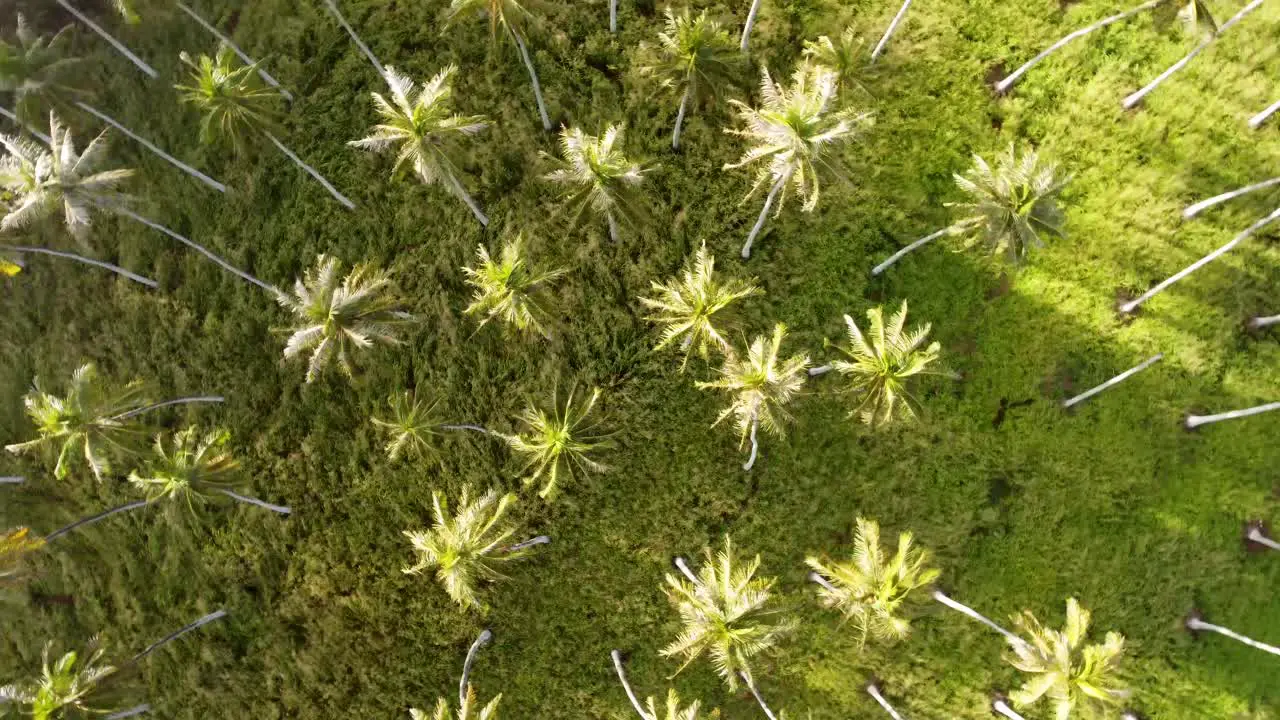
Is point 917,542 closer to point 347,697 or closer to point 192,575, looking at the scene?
point 347,697

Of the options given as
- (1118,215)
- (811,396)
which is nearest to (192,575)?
(811,396)

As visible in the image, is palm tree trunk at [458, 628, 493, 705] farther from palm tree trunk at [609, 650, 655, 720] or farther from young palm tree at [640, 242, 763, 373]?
young palm tree at [640, 242, 763, 373]

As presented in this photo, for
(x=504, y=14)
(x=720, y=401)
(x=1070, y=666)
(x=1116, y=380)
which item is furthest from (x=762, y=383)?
(x=504, y=14)

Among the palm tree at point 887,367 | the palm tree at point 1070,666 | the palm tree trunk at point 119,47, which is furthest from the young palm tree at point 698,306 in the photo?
the palm tree trunk at point 119,47

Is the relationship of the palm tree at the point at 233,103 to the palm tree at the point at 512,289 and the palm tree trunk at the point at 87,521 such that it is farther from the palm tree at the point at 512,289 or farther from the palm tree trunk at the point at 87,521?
the palm tree trunk at the point at 87,521

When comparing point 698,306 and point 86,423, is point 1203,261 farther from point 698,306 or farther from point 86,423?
point 86,423

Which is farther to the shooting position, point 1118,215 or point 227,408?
point 227,408
